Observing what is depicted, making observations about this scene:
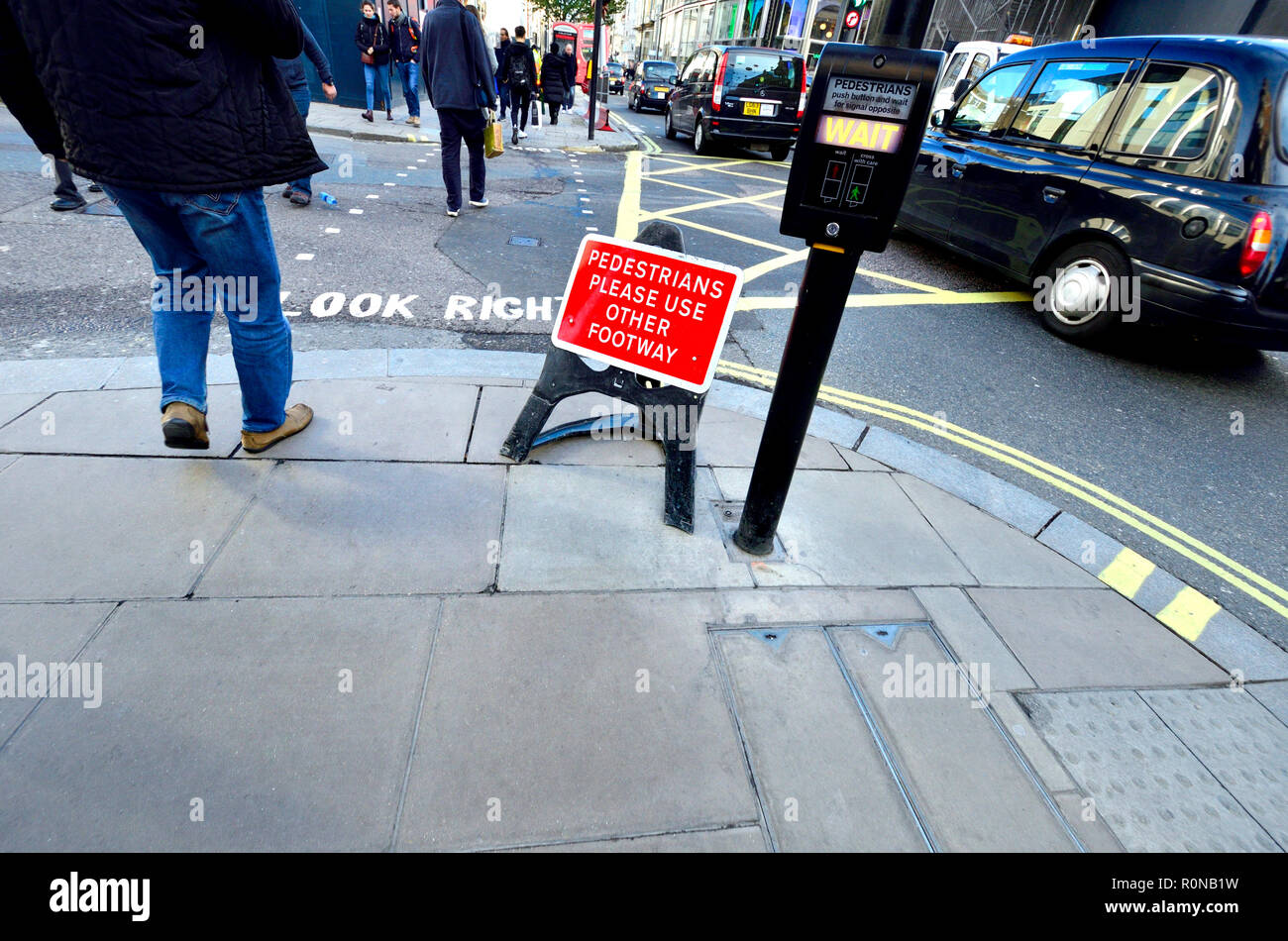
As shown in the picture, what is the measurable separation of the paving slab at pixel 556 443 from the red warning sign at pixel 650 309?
2.08ft

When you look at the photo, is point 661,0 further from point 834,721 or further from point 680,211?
point 834,721

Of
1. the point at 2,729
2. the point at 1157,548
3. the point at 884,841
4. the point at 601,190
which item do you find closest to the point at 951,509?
the point at 1157,548

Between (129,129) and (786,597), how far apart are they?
8.85 ft

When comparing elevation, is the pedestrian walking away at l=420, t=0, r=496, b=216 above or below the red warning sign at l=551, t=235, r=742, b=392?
above

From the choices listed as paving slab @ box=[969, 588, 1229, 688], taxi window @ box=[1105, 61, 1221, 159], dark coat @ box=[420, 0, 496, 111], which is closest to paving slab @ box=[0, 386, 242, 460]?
paving slab @ box=[969, 588, 1229, 688]

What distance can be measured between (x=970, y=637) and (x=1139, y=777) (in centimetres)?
57

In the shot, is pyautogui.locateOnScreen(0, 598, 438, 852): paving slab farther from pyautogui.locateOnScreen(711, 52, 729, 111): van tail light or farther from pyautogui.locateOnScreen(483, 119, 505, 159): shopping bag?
pyautogui.locateOnScreen(711, 52, 729, 111): van tail light

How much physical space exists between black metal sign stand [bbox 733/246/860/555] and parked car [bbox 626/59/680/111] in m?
22.2

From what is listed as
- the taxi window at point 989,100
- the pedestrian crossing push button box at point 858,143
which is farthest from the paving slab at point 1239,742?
the taxi window at point 989,100

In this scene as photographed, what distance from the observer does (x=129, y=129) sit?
202 cm

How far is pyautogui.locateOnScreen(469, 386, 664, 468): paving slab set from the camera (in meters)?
2.92
